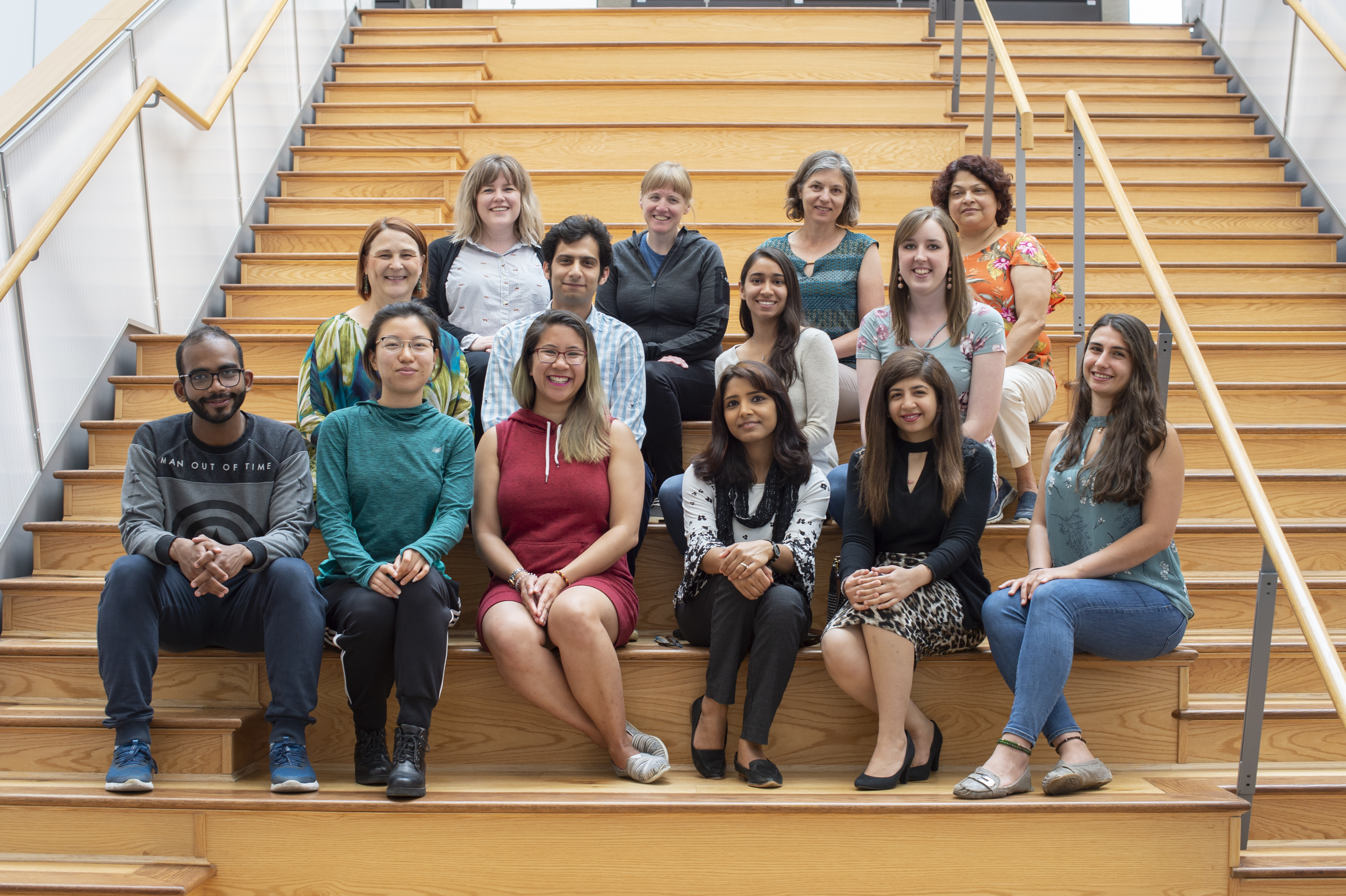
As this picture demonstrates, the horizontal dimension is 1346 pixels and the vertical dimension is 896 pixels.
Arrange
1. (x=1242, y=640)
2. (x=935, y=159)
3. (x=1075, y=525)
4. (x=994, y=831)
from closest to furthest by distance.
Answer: (x=994, y=831) < (x=1075, y=525) < (x=1242, y=640) < (x=935, y=159)

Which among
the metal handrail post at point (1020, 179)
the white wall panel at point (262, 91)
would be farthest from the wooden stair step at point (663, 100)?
the metal handrail post at point (1020, 179)

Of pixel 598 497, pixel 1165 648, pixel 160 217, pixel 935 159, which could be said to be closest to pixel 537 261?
pixel 598 497

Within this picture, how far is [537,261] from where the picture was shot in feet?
9.52

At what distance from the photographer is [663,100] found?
482cm

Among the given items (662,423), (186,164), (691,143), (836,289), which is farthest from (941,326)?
(186,164)

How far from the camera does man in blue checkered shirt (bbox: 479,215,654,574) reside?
253cm

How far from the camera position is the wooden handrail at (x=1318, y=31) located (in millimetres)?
3965

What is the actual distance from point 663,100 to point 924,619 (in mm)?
3348

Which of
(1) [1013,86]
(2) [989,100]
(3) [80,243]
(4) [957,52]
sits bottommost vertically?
(3) [80,243]

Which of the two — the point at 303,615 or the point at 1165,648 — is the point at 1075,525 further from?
the point at 303,615

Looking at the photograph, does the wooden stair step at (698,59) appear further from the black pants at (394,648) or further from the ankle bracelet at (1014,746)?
the ankle bracelet at (1014,746)

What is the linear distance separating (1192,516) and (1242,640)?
0.47 metres

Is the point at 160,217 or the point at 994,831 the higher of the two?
the point at 160,217

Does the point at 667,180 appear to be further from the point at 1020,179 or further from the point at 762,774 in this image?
the point at 762,774
